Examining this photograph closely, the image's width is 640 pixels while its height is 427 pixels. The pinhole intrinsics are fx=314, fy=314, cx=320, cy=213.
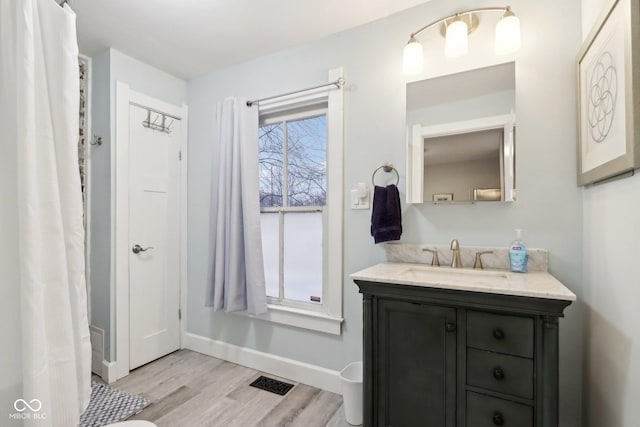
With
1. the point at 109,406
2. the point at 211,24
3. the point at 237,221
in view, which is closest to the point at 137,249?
the point at 237,221

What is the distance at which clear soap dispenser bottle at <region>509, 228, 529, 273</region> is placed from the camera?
1.53 m

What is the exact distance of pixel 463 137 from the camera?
1.76 metres

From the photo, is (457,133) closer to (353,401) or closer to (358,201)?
(358,201)

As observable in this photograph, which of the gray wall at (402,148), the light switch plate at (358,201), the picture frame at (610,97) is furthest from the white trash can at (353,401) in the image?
the picture frame at (610,97)

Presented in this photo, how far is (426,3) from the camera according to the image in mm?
1841

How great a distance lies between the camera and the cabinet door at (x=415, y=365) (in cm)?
132

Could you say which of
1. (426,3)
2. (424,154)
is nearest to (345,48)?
(426,3)

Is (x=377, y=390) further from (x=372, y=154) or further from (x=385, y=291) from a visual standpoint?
(x=372, y=154)

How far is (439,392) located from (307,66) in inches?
83.4

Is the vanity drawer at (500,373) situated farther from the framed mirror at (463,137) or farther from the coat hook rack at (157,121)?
the coat hook rack at (157,121)

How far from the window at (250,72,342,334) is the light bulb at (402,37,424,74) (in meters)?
0.49

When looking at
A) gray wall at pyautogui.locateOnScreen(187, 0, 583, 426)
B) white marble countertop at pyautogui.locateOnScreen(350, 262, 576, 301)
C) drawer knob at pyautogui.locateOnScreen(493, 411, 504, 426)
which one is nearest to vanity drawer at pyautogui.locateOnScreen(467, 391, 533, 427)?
drawer knob at pyautogui.locateOnScreen(493, 411, 504, 426)

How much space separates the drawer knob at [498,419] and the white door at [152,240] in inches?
95.7

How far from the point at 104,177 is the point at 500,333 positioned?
8.80ft
